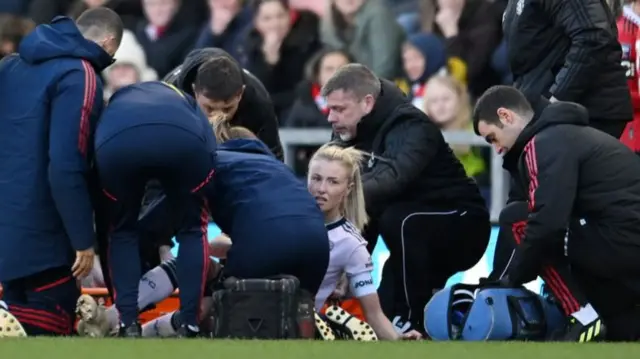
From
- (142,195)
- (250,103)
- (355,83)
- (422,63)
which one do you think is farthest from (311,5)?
(142,195)

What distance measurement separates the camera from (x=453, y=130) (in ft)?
51.3

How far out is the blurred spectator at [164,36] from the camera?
17125mm

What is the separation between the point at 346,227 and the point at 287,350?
2098 millimetres

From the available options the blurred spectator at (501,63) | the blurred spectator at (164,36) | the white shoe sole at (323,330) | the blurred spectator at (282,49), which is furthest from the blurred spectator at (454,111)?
the white shoe sole at (323,330)

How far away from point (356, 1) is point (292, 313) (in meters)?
7.76

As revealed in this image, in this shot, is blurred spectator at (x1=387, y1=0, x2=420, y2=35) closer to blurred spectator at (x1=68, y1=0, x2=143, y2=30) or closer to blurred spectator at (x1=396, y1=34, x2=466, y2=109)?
blurred spectator at (x1=396, y1=34, x2=466, y2=109)

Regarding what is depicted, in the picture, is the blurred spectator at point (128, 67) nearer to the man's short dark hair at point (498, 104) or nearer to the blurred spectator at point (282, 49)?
the blurred spectator at point (282, 49)

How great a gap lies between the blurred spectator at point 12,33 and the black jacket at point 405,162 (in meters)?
5.09

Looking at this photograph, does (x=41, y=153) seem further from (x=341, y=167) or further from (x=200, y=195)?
(x=341, y=167)

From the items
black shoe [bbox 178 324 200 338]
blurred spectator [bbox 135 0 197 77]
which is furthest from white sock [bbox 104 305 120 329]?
blurred spectator [bbox 135 0 197 77]

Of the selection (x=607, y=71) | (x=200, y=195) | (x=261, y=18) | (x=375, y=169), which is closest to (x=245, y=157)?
(x=200, y=195)

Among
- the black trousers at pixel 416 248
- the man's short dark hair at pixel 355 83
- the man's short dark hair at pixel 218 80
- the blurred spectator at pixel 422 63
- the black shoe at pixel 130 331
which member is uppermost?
the man's short dark hair at pixel 218 80

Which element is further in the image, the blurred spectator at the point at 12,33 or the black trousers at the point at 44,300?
the blurred spectator at the point at 12,33

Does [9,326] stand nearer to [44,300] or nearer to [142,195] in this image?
[44,300]
